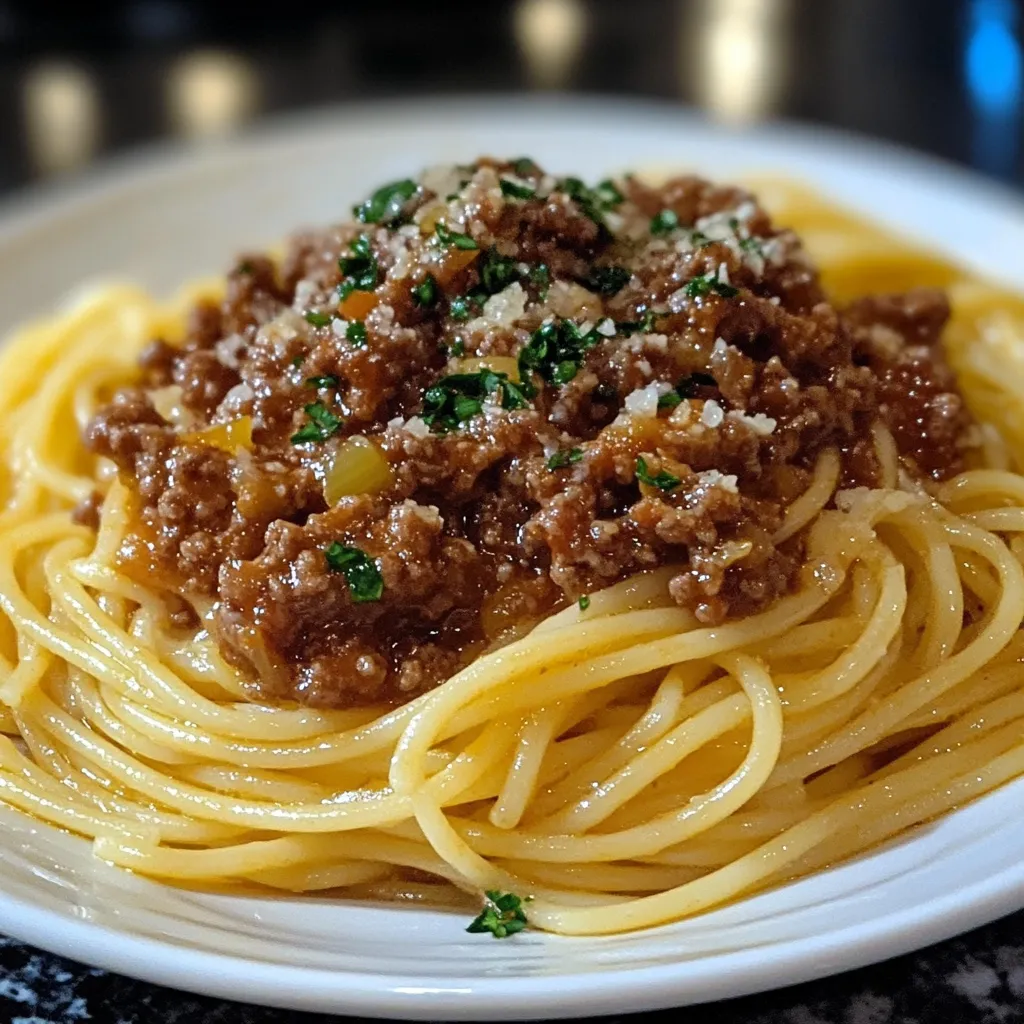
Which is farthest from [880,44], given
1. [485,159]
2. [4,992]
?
[4,992]

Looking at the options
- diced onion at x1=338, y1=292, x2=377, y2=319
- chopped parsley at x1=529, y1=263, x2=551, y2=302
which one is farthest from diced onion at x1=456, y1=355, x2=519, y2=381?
diced onion at x1=338, y1=292, x2=377, y2=319

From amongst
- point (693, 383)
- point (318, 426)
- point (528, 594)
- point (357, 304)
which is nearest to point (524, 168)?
point (357, 304)

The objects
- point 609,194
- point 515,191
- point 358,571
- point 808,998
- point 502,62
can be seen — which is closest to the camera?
point 808,998

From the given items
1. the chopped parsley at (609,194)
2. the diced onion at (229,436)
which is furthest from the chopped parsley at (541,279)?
the diced onion at (229,436)

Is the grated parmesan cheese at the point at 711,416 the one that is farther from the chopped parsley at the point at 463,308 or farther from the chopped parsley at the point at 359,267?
the chopped parsley at the point at 359,267

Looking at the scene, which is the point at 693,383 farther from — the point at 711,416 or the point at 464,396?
the point at 464,396

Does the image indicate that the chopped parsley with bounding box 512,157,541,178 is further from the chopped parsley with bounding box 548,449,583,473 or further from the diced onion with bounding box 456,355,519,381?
the chopped parsley with bounding box 548,449,583,473

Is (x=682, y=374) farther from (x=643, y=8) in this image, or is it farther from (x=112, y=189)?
(x=643, y=8)
